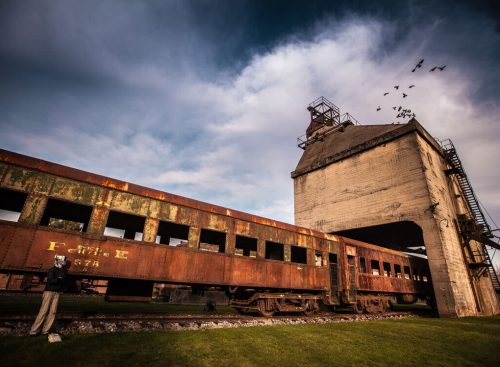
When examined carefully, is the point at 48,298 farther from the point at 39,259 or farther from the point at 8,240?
the point at 8,240

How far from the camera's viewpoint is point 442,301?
1655 cm

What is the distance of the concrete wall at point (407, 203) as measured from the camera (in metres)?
17.3

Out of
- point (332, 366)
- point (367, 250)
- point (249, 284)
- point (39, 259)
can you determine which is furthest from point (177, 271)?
point (367, 250)

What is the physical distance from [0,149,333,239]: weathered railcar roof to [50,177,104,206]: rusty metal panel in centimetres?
14

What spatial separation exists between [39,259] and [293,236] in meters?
8.84

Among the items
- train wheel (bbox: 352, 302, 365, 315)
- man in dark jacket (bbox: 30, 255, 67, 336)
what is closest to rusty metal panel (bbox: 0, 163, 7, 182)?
man in dark jacket (bbox: 30, 255, 67, 336)

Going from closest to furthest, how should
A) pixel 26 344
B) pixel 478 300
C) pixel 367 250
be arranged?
pixel 26 344, pixel 367 250, pixel 478 300

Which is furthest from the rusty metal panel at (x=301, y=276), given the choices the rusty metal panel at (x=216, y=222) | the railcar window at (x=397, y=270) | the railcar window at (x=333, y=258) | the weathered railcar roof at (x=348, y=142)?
the weathered railcar roof at (x=348, y=142)

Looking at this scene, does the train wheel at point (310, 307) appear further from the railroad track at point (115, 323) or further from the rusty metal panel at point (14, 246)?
the rusty metal panel at point (14, 246)

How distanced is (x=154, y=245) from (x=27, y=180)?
362 cm

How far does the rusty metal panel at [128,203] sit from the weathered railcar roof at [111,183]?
0.45 ft

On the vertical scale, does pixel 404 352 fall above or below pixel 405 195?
below

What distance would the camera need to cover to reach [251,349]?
5449mm

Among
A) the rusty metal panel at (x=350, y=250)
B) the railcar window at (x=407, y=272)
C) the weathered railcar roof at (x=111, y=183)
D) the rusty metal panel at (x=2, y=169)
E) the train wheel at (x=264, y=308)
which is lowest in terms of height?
the train wheel at (x=264, y=308)
